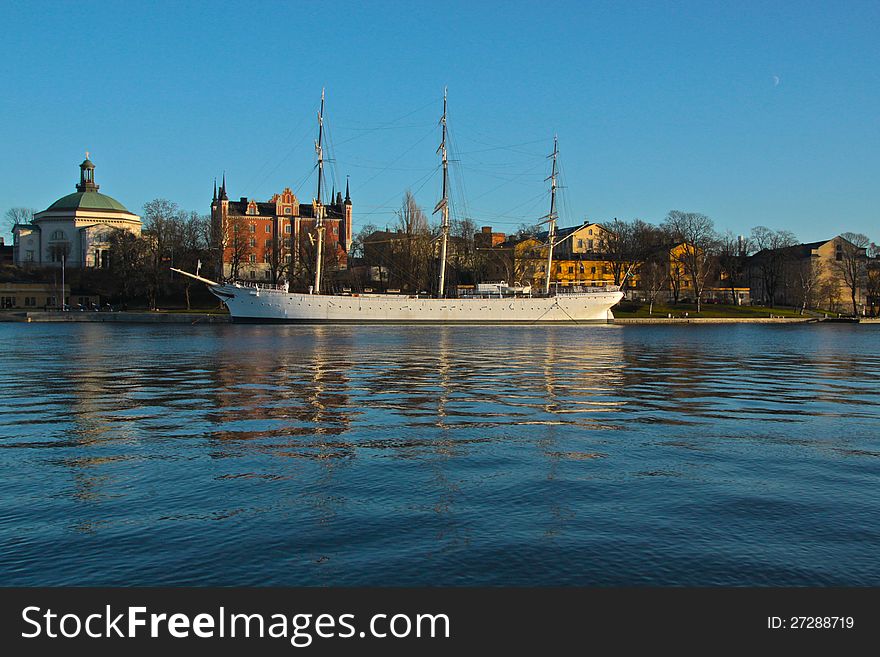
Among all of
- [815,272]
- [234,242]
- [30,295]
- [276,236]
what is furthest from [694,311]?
[30,295]

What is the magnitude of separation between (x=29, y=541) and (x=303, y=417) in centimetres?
935

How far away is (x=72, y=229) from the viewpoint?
460ft

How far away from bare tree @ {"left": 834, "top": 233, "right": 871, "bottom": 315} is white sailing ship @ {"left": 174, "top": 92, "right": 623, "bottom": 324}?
45.7m

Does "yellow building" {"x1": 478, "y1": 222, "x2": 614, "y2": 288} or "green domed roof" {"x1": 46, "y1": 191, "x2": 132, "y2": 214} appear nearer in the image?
"yellow building" {"x1": 478, "y1": 222, "x2": 614, "y2": 288}

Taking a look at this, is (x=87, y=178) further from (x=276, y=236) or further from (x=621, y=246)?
(x=621, y=246)

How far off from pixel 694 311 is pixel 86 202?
330 ft

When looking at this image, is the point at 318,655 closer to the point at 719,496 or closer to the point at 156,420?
the point at 719,496

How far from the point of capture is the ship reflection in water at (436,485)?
7.70 metres

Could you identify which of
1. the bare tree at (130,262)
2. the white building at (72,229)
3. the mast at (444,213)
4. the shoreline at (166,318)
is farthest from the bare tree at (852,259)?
the white building at (72,229)

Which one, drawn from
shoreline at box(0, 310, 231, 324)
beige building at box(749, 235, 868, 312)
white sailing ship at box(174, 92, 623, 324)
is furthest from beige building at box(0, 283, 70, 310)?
beige building at box(749, 235, 868, 312)

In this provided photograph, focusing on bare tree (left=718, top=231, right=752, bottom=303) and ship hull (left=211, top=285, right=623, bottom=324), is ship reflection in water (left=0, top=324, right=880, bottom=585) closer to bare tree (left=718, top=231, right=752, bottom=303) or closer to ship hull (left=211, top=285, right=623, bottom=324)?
ship hull (left=211, top=285, right=623, bottom=324)

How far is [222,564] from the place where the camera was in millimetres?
7625

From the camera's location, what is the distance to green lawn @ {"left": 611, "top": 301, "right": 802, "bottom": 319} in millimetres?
113688

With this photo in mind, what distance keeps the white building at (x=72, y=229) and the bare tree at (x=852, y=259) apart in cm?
11265
